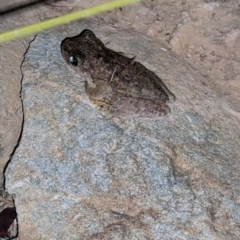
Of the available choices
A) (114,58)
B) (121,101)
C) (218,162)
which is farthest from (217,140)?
(114,58)

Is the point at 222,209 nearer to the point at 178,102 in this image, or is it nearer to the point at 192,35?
the point at 178,102

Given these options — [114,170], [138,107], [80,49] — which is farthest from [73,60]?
[114,170]

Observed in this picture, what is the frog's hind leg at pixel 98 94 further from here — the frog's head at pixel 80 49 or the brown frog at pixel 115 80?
the frog's head at pixel 80 49

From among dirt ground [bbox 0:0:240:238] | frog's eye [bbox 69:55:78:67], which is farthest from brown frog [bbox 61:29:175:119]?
dirt ground [bbox 0:0:240:238]

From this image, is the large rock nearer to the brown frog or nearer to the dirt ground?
the brown frog

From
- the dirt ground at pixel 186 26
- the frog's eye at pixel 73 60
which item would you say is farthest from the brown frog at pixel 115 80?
the dirt ground at pixel 186 26
